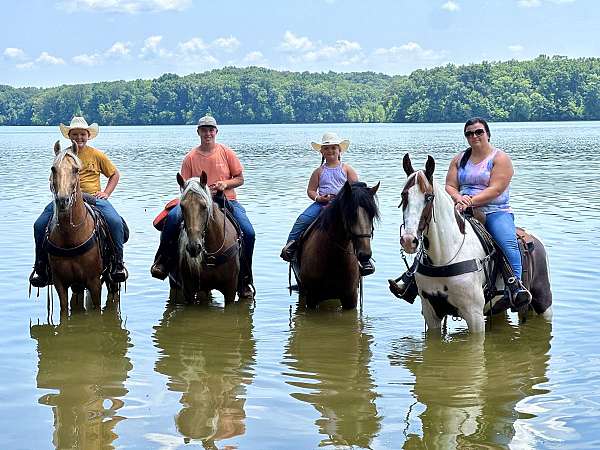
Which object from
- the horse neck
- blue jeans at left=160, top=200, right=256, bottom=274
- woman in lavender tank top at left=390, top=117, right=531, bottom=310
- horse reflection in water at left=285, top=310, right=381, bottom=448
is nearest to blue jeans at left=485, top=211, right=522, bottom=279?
woman in lavender tank top at left=390, top=117, right=531, bottom=310

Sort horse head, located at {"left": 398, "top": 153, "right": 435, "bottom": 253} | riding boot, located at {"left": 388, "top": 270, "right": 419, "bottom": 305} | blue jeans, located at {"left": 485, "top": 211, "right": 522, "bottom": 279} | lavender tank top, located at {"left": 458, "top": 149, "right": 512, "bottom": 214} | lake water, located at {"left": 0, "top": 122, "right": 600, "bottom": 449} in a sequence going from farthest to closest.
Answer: riding boot, located at {"left": 388, "top": 270, "right": 419, "bottom": 305} < lavender tank top, located at {"left": 458, "top": 149, "right": 512, "bottom": 214} < blue jeans, located at {"left": 485, "top": 211, "right": 522, "bottom": 279} < horse head, located at {"left": 398, "top": 153, "right": 435, "bottom": 253} < lake water, located at {"left": 0, "top": 122, "right": 600, "bottom": 449}

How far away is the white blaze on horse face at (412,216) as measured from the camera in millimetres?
7777

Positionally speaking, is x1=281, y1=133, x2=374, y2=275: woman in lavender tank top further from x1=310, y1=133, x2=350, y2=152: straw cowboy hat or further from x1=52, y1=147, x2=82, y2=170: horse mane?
x1=52, y1=147, x2=82, y2=170: horse mane

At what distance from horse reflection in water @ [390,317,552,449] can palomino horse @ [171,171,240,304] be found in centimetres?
236

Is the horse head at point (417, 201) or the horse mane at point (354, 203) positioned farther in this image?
the horse mane at point (354, 203)

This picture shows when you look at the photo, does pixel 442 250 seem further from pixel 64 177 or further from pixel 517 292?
pixel 64 177

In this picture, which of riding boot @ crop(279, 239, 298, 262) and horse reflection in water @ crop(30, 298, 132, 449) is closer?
horse reflection in water @ crop(30, 298, 132, 449)

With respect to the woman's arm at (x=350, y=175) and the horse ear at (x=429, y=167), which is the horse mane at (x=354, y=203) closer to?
the woman's arm at (x=350, y=175)

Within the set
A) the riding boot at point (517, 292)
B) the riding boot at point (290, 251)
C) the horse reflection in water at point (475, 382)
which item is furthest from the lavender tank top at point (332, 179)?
the riding boot at point (517, 292)

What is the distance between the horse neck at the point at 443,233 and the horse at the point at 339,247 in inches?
43.1

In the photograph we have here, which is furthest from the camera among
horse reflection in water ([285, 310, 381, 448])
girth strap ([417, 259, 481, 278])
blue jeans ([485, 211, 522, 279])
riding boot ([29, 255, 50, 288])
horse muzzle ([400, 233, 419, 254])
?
riding boot ([29, 255, 50, 288])

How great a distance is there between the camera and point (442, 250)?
847cm

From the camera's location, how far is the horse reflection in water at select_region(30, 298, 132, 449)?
6.76m

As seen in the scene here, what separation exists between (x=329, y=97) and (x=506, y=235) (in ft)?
565
